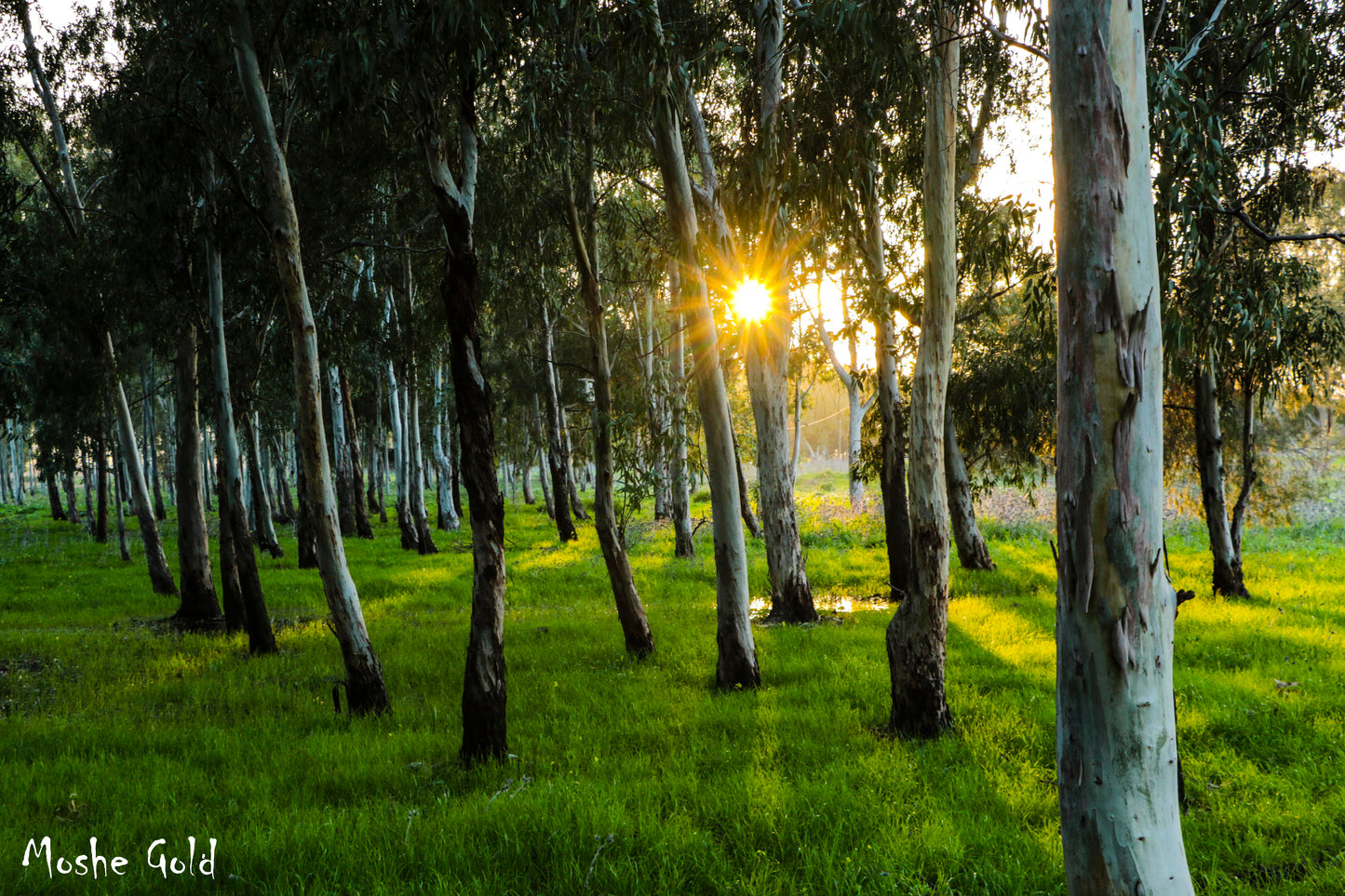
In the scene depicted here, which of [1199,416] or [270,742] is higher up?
[1199,416]

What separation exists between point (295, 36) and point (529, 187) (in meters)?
3.39

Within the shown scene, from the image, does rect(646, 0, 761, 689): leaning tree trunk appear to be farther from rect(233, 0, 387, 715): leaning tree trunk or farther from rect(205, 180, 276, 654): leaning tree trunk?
rect(205, 180, 276, 654): leaning tree trunk

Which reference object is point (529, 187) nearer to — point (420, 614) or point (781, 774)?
point (420, 614)

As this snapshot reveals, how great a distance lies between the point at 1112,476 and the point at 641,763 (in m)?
3.99

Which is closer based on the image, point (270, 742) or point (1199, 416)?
point (270, 742)

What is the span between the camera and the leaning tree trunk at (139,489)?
44.6 ft

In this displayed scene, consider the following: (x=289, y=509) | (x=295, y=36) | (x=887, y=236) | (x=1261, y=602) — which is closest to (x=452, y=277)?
(x=295, y=36)

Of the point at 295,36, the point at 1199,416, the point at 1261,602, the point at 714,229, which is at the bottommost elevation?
the point at 1261,602

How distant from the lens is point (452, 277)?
566 cm

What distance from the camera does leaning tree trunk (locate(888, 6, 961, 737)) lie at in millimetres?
5840

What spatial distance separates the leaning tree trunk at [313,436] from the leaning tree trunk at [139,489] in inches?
312

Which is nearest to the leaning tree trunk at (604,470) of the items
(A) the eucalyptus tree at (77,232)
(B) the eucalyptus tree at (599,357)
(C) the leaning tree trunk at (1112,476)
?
(B) the eucalyptus tree at (599,357)
